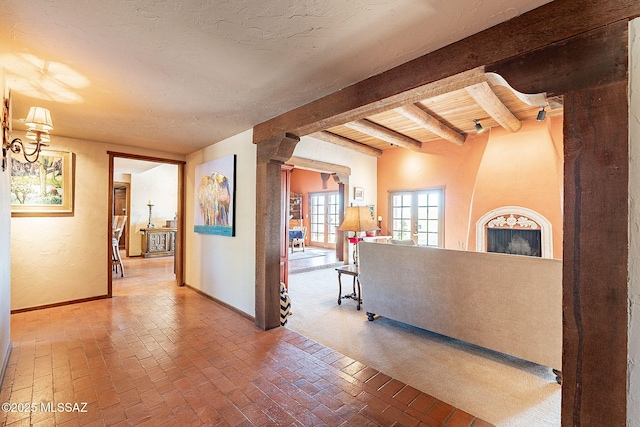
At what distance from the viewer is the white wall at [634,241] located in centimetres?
112

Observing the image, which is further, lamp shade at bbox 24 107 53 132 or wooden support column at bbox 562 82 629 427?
lamp shade at bbox 24 107 53 132

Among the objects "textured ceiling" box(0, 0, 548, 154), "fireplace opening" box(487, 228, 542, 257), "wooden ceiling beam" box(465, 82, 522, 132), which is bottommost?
"fireplace opening" box(487, 228, 542, 257)

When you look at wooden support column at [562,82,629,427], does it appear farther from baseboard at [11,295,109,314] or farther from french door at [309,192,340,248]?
french door at [309,192,340,248]

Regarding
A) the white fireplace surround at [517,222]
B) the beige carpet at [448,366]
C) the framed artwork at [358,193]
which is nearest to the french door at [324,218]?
the framed artwork at [358,193]

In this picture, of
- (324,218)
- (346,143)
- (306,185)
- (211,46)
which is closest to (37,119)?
(211,46)

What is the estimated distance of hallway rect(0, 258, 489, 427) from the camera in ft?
5.78

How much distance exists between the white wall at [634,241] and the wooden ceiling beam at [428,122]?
2730mm

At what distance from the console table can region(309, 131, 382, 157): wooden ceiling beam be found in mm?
5192

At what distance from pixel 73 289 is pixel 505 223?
6.85m

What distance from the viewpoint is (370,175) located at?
7.18 metres

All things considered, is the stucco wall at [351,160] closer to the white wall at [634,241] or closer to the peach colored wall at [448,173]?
the peach colored wall at [448,173]

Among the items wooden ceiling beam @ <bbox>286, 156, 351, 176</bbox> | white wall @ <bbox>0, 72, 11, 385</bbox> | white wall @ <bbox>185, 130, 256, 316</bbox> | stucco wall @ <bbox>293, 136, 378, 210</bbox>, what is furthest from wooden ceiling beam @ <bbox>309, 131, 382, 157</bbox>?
white wall @ <bbox>0, 72, 11, 385</bbox>

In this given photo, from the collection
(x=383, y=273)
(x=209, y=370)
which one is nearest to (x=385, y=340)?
(x=383, y=273)

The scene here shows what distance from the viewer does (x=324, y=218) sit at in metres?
10.1
